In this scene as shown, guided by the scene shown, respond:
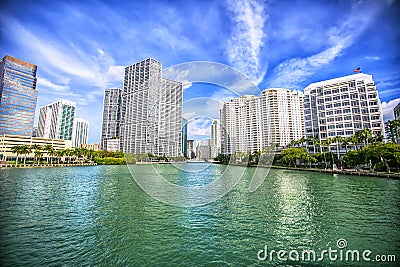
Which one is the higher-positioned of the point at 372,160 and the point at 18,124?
the point at 18,124

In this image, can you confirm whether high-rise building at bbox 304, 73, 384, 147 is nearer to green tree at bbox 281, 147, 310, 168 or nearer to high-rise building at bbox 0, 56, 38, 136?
green tree at bbox 281, 147, 310, 168

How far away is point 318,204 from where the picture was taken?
12656 millimetres

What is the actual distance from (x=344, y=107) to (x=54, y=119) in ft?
449

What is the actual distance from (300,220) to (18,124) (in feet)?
253

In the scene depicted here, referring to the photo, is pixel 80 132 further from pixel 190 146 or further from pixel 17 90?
Result: pixel 190 146

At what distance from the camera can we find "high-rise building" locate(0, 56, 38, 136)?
34459 millimetres

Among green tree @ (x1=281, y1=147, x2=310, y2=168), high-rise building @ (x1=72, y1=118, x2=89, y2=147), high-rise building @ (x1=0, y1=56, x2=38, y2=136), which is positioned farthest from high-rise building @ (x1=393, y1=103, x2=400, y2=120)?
high-rise building @ (x1=72, y1=118, x2=89, y2=147)

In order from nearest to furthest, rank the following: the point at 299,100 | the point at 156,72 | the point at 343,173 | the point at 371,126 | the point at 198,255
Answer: the point at 198,255 < the point at 156,72 < the point at 343,173 < the point at 371,126 < the point at 299,100

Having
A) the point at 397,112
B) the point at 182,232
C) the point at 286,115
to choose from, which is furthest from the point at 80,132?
the point at 397,112

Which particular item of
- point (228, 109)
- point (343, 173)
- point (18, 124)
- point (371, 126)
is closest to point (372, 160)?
point (343, 173)

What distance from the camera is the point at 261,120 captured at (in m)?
19.8

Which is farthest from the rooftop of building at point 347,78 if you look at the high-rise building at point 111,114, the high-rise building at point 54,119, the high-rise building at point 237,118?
the high-rise building at point 54,119

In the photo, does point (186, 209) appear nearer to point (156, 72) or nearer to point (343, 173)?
point (156, 72)

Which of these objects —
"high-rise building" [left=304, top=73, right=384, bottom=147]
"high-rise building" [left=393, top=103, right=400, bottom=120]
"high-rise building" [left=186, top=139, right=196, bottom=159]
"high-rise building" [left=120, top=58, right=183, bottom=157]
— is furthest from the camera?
"high-rise building" [left=393, top=103, right=400, bottom=120]
